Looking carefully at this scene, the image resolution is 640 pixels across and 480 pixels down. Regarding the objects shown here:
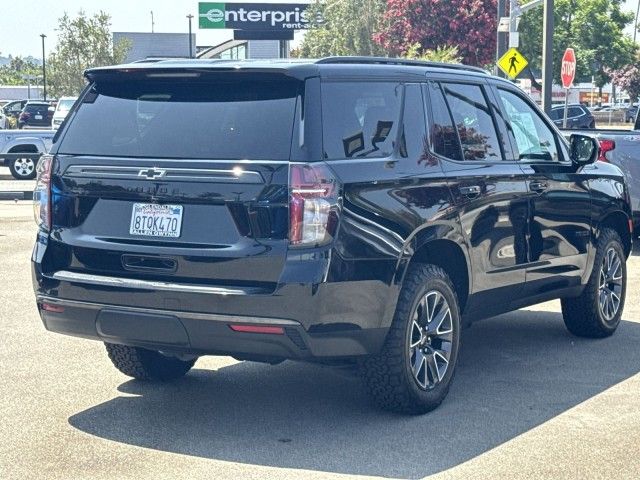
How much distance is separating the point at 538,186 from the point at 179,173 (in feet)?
9.17

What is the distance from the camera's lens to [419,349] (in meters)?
6.71

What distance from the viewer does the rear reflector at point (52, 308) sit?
253 inches

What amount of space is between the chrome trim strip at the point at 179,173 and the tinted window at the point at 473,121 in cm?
173

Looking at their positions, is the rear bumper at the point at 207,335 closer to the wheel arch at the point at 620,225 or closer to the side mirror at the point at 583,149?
the side mirror at the point at 583,149

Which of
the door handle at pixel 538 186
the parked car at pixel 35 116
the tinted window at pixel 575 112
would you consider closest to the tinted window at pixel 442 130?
the door handle at pixel 538 186

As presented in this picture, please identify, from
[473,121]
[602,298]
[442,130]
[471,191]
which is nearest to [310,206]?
[442,130]

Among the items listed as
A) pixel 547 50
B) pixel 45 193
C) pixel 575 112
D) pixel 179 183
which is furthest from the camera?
pixel 575 112

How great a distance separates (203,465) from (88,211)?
4.82 feet

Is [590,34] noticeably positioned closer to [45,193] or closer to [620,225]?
[620,225]

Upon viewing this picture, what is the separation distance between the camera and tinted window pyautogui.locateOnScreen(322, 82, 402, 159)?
6176mm

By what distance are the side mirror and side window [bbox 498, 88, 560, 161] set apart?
158 mm

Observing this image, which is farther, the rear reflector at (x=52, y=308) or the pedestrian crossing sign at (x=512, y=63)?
the pedestrian crossing sign at (x=512, y=63)

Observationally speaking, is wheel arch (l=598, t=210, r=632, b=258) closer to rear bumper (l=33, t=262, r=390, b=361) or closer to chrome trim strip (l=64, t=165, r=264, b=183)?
rear bumper (l=33, t=262, r=390, b=361)

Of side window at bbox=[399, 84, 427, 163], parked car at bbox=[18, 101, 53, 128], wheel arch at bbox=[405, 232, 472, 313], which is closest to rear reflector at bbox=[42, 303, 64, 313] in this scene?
wheel arch at bbox=[405, 232, 472, 313]
